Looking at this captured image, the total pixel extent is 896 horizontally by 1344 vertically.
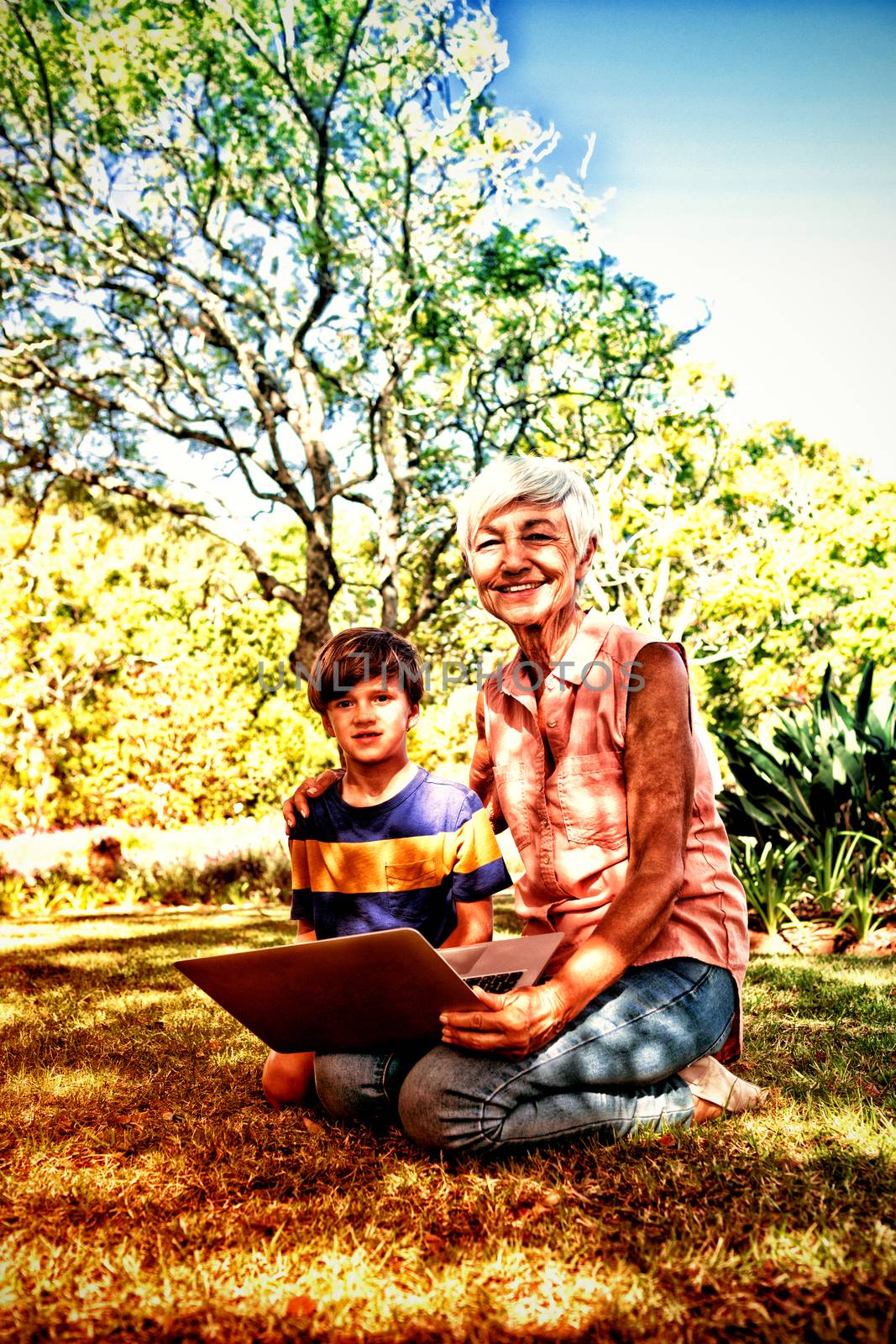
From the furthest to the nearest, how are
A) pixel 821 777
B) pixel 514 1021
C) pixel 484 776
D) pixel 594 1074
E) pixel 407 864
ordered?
1. pixel 821 777
2. pixel 484 776
3. pixel 407 864
4. pixel 594 1074
5. pixel 514 1021

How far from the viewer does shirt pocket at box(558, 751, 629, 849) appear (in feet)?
8.25

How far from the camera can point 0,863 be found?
34.6 ft

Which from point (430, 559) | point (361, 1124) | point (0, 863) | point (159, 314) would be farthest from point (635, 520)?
point (361, 1124)

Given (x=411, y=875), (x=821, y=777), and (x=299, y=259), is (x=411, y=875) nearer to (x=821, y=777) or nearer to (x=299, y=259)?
(x=821, y=777)

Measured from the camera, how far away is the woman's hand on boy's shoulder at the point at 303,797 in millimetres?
2838

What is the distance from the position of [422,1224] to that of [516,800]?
3.30 feet

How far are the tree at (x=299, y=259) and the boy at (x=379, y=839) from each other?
8611 millimetres

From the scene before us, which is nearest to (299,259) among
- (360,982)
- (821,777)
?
(821,777)

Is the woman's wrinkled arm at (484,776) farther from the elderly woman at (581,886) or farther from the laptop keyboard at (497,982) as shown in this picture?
the laptop keyboard at (497,982)

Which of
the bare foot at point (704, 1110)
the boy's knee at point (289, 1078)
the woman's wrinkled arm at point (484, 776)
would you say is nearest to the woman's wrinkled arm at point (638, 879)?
the bare foot at point (704, 1110)

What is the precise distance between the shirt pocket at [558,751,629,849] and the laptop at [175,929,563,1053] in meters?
0.25

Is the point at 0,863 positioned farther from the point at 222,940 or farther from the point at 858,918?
the point at 858,918

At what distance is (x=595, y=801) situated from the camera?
2.53m

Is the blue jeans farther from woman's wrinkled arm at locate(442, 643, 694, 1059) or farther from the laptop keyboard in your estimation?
the laptop keyboard
